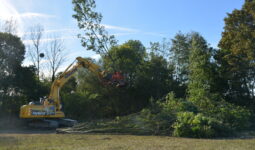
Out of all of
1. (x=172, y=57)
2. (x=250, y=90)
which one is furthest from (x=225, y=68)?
(x=172, y=57)

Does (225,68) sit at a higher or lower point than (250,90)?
higher

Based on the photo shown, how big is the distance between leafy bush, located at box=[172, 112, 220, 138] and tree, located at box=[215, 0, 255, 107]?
10.00m

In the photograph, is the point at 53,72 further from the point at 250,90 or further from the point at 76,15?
the point at 250,90

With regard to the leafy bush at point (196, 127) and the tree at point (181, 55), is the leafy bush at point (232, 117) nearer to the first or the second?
the leafy bush at point (196, 127)

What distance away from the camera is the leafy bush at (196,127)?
13179 mm

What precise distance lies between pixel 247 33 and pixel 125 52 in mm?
15310

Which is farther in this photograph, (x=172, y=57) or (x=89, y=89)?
(x=172, y=57)

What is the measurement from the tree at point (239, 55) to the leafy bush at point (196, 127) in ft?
32.8

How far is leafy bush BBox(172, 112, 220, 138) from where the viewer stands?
13.2 meters

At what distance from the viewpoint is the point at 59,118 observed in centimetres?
2183

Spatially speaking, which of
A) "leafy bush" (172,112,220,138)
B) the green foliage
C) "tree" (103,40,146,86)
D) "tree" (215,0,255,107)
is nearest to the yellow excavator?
"leafy bush" (172,112,220,138)

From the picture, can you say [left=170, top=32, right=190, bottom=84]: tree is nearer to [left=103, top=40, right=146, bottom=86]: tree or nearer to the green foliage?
[left=103, top=40, right=146, bottom=86]: tree

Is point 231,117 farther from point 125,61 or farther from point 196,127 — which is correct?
point 125,61

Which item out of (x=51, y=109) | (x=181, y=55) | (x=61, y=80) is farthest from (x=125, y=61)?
(x=51, y=109)
